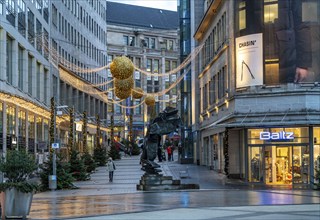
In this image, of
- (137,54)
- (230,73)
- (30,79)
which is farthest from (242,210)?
(137,54)

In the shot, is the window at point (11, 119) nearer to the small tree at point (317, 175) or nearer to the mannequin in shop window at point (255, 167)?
the mannequin in shop window at point (255, 167)

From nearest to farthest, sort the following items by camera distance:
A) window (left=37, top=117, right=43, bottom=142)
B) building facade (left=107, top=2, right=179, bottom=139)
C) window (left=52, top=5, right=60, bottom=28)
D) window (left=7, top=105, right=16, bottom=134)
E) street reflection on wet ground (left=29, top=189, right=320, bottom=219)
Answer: street reflection on wet ground (left=29, top=189, right=320, bottom=219) < window (left=7, top=105, right=16, bottom=134) < window (left=37, top=117, right=43, bottom=142) < window (left=52, top=5, right=60, bottom=28) < building facade (left=107, top=2, right=179, bottom=139)

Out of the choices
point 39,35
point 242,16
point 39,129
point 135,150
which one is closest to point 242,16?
point 242,16

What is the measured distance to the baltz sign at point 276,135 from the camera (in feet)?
122

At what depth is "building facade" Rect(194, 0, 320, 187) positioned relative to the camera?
36.9m

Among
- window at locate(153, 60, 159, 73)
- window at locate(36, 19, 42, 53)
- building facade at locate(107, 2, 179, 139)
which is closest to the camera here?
window at locate(36, 19, 42, 53)

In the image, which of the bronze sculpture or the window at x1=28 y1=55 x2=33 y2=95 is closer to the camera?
the bronze sculpture

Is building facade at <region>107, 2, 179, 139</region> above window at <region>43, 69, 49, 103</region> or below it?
above

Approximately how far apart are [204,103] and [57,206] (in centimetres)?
3633

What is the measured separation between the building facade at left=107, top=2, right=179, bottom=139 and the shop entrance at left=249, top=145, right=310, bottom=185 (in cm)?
8536

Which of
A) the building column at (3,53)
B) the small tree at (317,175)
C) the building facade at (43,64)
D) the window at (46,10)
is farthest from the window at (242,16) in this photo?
the window at (46,10)

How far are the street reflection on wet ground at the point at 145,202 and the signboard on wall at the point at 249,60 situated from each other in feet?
37.0

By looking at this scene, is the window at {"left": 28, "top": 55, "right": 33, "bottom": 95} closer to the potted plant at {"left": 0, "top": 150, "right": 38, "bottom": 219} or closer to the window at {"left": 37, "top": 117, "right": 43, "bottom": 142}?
the window at {"left": 37, "top": 117, "right": 43, "bottom": 142}

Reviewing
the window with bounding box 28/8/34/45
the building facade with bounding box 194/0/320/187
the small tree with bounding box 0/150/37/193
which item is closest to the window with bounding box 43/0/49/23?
the window with bounding box 28/8/34/45
